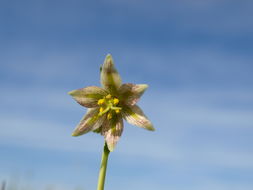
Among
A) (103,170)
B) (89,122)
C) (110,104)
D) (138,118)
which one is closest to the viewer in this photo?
(103,170)

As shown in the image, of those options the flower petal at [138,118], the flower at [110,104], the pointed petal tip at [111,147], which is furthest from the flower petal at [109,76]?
the pointed petal tip at [111,147]

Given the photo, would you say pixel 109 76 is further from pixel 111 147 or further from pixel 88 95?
pixel 111 147

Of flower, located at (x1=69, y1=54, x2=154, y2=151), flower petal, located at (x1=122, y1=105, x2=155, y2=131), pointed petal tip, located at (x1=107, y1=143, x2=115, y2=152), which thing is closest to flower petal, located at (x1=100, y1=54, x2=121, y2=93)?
flower, located at (x1=69, y1=54, x2=154, y2=151)

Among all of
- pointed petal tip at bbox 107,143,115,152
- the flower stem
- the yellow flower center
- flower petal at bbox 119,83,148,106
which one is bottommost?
the flower stem

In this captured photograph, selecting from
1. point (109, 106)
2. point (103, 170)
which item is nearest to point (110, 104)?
point (109, 106)

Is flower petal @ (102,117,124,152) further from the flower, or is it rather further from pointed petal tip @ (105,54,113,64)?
pointed petal tip @ (105,54,113,64)

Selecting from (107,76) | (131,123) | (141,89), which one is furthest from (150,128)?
(107,76)
